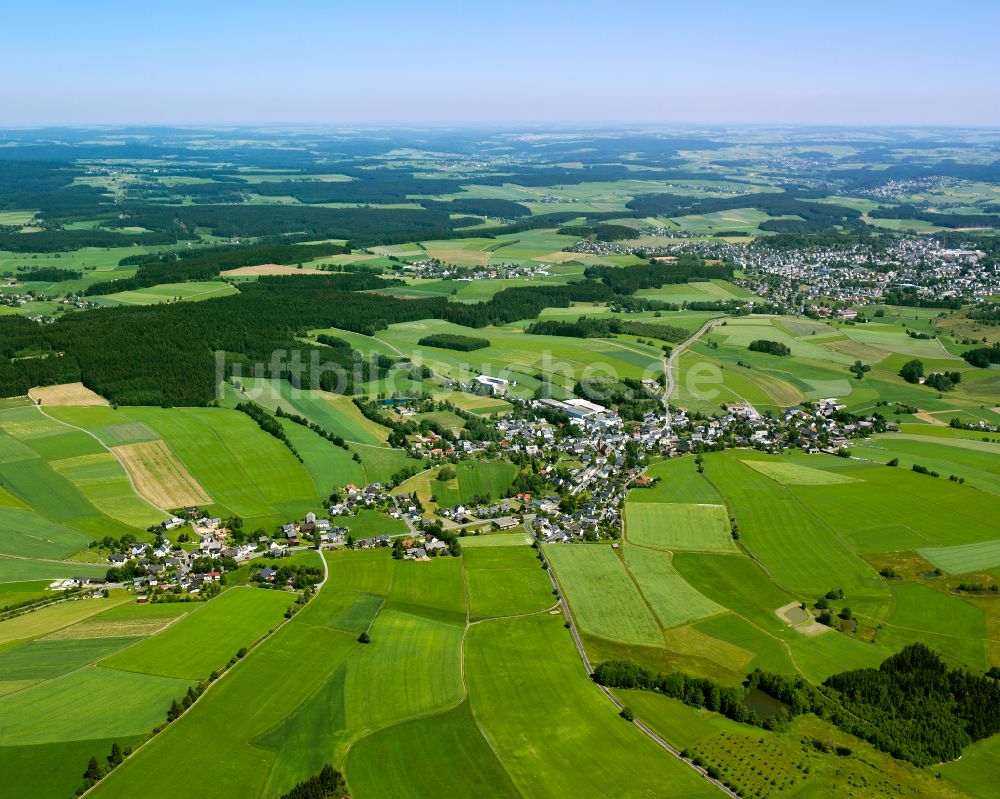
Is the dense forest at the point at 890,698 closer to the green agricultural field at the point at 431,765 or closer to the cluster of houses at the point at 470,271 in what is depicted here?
the green agricultural field at the point at 431,765

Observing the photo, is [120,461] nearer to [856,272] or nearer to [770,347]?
[770,347]

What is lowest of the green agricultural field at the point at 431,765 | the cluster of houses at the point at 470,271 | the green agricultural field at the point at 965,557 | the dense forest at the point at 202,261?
the green agricultural field at the point at 965,557

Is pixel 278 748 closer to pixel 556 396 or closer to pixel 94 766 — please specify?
pixel 94 766

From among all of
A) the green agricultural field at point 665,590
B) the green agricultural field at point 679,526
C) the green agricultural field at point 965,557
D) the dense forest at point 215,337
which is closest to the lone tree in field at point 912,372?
the green agricultural field at point 965,557

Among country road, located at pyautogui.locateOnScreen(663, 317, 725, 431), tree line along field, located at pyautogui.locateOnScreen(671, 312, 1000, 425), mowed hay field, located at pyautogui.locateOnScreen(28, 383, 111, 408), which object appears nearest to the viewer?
mowed hay field, located at pyautogui.locateOnScreen(28, 383, 111, 408)

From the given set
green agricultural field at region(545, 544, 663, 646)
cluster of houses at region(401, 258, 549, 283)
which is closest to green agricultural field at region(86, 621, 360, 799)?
green agricultural field at region(545, 544, 663, 646)

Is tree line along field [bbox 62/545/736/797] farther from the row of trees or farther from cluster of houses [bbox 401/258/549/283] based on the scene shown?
cluster of houses [bbox 401/258/549/283]
